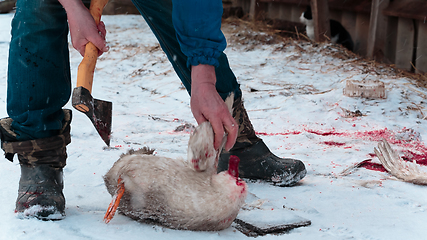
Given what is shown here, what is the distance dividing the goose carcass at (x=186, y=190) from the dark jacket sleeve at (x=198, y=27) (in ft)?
0.84

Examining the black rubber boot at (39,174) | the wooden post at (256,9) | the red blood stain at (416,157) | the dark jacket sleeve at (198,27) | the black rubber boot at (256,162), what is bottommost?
the red blood stain at (416,157)

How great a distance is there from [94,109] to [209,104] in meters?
0.51

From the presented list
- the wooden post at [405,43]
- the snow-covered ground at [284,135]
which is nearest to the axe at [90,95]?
the snow-covered ground at [284,135]

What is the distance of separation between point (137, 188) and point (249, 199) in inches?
23.0

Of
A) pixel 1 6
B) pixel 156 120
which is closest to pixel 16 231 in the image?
pixel 156 120

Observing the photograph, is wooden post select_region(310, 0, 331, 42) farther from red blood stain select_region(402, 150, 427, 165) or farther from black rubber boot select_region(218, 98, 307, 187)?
black rubber boot select_region(218, 98, 307, 187)

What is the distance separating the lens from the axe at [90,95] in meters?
1.46

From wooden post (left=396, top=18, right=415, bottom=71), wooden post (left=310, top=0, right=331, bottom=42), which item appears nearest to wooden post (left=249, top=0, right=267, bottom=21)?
wooden post (left=310, top=0, right=331, bottom=42)

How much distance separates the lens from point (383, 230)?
1.51m

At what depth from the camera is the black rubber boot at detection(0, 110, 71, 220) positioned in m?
1.46

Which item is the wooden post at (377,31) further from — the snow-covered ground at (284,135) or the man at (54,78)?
the man at (54,78)

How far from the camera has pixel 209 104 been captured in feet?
4.42

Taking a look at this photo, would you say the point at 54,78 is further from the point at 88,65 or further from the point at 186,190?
the point at 186,190

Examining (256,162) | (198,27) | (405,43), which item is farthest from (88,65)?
(405,43)
